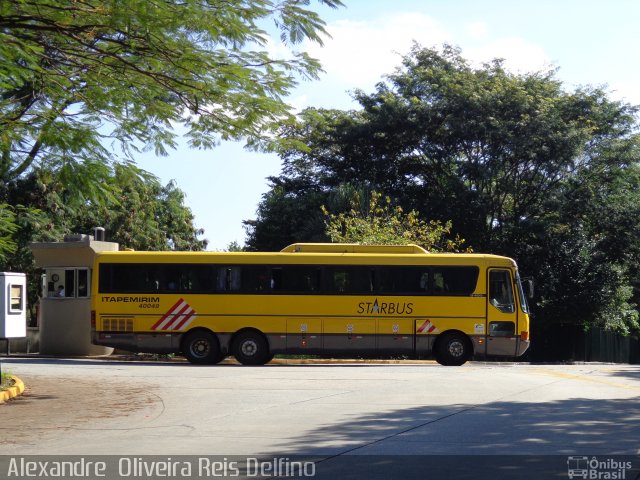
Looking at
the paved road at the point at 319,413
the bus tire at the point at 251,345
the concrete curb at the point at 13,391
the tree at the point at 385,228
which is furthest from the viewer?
the tree at the point at 385,228

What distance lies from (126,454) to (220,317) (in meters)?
16.5

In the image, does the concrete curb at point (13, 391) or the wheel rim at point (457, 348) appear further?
the wheel rim at point (457, 348)

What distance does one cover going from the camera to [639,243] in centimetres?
4078

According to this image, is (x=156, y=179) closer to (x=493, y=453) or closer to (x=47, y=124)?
(x=47, y=124)

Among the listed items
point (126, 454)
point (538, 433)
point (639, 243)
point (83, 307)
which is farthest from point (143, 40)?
point (639, 243)

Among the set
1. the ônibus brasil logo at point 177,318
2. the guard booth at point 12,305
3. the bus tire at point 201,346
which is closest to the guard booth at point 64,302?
the ônibus brasil logo at point 177,318

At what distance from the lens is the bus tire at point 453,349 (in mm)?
26562

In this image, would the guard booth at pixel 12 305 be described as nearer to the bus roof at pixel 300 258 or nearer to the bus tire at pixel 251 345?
the bus roof at pixel 300 258

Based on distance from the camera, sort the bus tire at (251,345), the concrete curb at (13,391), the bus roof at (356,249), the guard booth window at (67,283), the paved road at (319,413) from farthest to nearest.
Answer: the guard booth window at (67,283) < the bus roof at (356,249) < the bus tire at (251,345) < the concrete curb at (13,391) < the paved road at (319,413)

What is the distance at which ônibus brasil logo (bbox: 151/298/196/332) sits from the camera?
87.4ft

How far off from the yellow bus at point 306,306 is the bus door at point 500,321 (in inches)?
1.1

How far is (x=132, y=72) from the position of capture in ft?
50.5

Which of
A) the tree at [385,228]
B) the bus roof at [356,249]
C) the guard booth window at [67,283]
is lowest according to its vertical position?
the guard booth window at [67,283]

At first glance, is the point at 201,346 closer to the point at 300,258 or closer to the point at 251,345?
the point at 251,345
